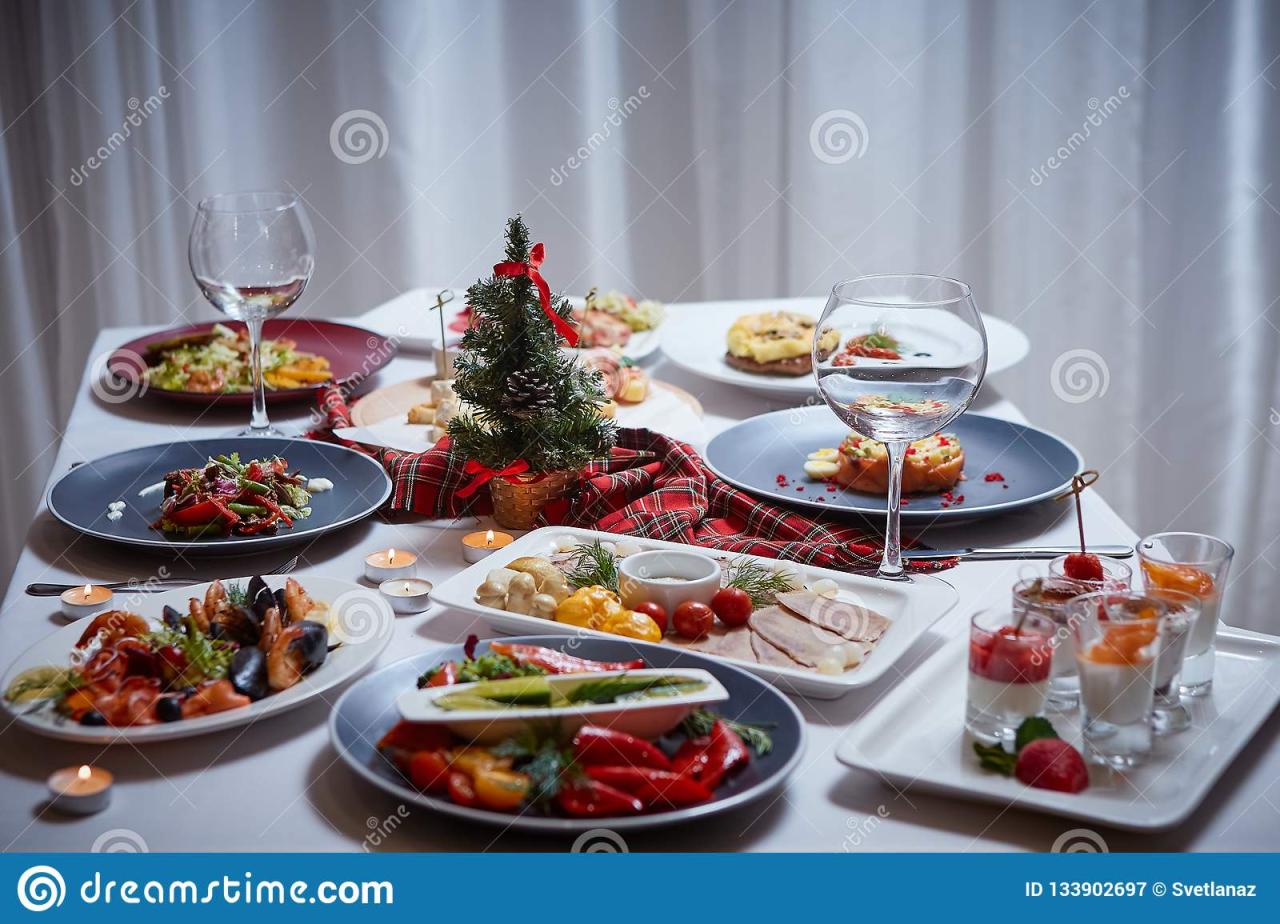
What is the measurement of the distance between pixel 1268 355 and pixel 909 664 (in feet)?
9.16

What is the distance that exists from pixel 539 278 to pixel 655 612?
0.50 m

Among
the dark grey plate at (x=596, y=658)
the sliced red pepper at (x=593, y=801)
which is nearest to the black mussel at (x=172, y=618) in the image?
the dark grey plate at (x=596, y=658)

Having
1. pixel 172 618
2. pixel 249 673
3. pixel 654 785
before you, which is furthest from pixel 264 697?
pixel 654 785

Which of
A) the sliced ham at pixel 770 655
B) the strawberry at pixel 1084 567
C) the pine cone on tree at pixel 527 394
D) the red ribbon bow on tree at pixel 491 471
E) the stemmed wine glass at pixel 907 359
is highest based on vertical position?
the stemmed wine glass at pixel 907 359

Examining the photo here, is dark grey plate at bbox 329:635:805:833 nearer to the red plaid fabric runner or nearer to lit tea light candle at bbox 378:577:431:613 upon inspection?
lit tea light candle at bbox 378:577:431:613

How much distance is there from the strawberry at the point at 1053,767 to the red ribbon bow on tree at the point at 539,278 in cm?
80

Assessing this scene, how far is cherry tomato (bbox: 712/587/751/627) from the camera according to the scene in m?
1.25

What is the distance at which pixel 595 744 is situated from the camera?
958mm

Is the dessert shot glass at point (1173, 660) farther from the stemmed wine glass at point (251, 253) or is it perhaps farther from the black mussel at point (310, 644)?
the stemmed wine glass at point (251, 253)

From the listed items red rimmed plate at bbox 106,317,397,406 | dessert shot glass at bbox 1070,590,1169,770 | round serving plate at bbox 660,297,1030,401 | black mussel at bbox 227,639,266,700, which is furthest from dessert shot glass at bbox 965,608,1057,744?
red rimmed plate at bbox 106,317,397,406

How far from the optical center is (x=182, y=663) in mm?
1113

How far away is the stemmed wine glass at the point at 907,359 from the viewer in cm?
130

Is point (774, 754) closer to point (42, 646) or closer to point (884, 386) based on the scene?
point (884, 386)

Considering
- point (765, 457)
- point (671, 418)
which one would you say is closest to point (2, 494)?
point (671, 418)
